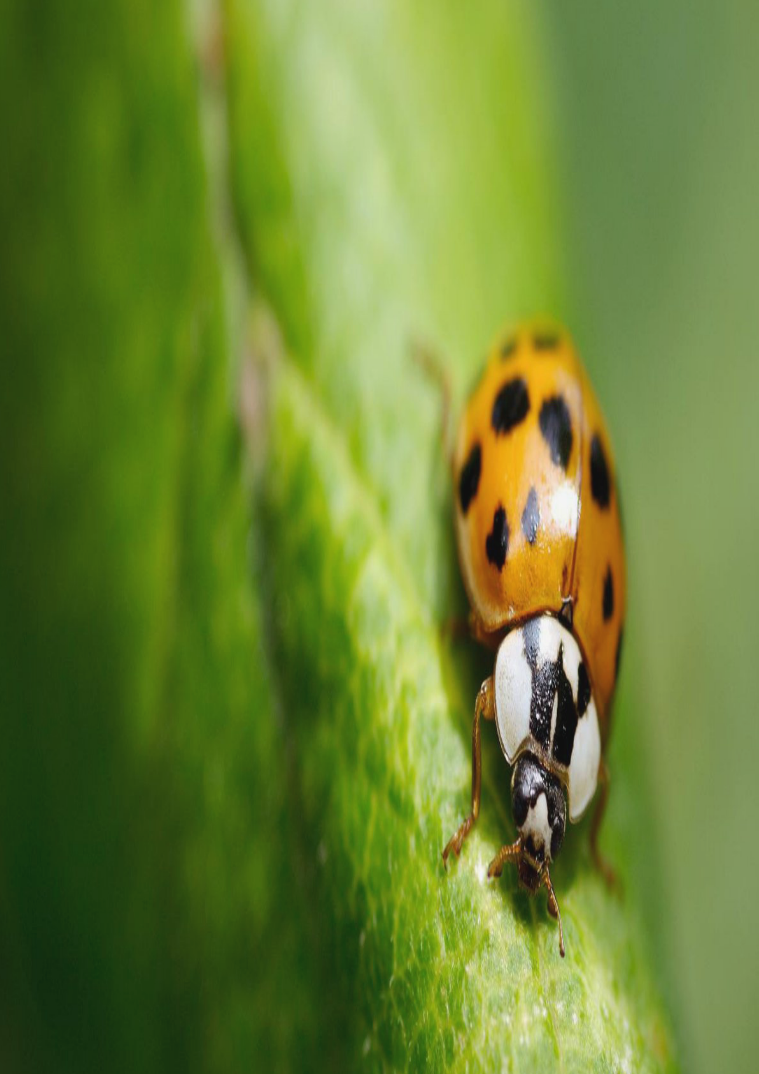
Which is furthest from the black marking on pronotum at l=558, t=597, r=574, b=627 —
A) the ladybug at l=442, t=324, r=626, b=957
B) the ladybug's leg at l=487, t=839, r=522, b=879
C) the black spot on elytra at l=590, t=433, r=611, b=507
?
the ladybug's leg at l=487, t=839, r=522, b=879

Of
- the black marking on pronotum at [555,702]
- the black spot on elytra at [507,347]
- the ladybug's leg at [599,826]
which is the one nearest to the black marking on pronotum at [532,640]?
the black marking on pronotum at [555,702]

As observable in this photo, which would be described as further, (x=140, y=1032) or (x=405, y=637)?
(x=140, y=1032)

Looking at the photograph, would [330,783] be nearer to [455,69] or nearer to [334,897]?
[334,897]

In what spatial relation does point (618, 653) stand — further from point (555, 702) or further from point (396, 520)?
point (396, 520)

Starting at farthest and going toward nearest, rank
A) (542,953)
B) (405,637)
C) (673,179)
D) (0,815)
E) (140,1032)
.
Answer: (673,179)
(0,815)
(140,1032)
(405,637)
(542,953)

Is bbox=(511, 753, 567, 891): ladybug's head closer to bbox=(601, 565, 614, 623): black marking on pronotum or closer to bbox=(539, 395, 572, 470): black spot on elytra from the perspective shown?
bbox=(601, 565, 614, 623): black marking on pronotum

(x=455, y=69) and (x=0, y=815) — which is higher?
(x=455, y=69)

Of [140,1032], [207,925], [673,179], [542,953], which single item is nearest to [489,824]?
[542,953]
